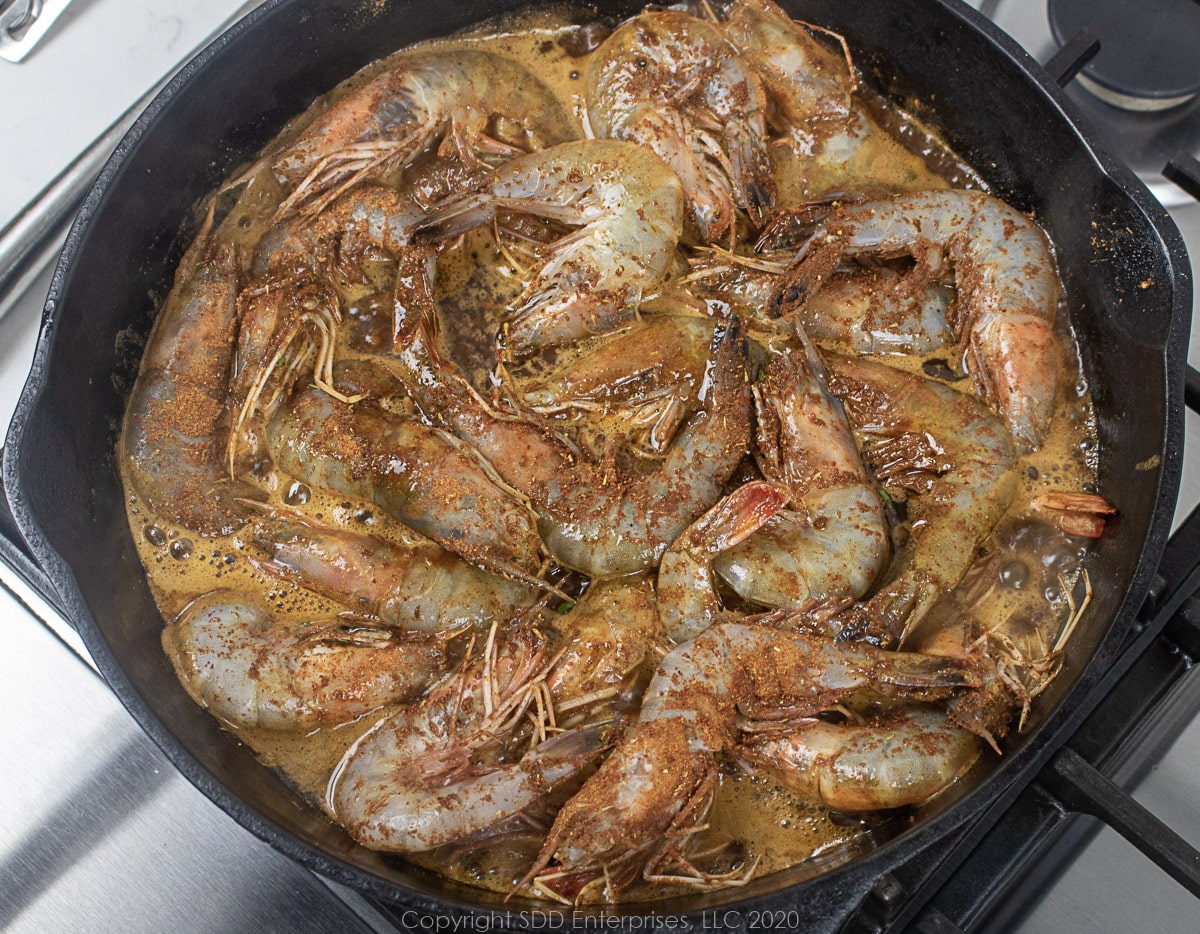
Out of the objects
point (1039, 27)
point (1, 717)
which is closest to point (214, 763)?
point (1, 717)

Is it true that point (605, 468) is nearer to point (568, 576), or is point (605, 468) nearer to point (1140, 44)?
point (568, 576)

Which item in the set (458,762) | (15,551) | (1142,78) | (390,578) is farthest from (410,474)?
(1142,78)

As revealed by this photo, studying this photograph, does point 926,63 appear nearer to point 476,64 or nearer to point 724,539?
point 476,64

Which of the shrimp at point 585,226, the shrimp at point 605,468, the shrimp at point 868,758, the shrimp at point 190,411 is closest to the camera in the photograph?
the shrimp at point 868,758

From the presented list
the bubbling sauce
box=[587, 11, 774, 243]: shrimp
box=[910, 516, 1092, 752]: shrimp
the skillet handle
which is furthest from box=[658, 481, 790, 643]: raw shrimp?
the skillet handle

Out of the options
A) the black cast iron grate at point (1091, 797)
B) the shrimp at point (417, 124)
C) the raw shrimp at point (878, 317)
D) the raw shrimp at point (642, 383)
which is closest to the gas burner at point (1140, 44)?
the black cast iron grate at point (1091, 797)

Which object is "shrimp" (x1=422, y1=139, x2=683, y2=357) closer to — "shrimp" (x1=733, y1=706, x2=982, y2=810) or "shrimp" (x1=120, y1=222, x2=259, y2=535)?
"shrimp" (x1=120, y1=222, x2=259, y2=535)

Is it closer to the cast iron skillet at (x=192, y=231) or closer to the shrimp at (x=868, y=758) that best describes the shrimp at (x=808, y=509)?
the shrimp at (x=868, y=758)
